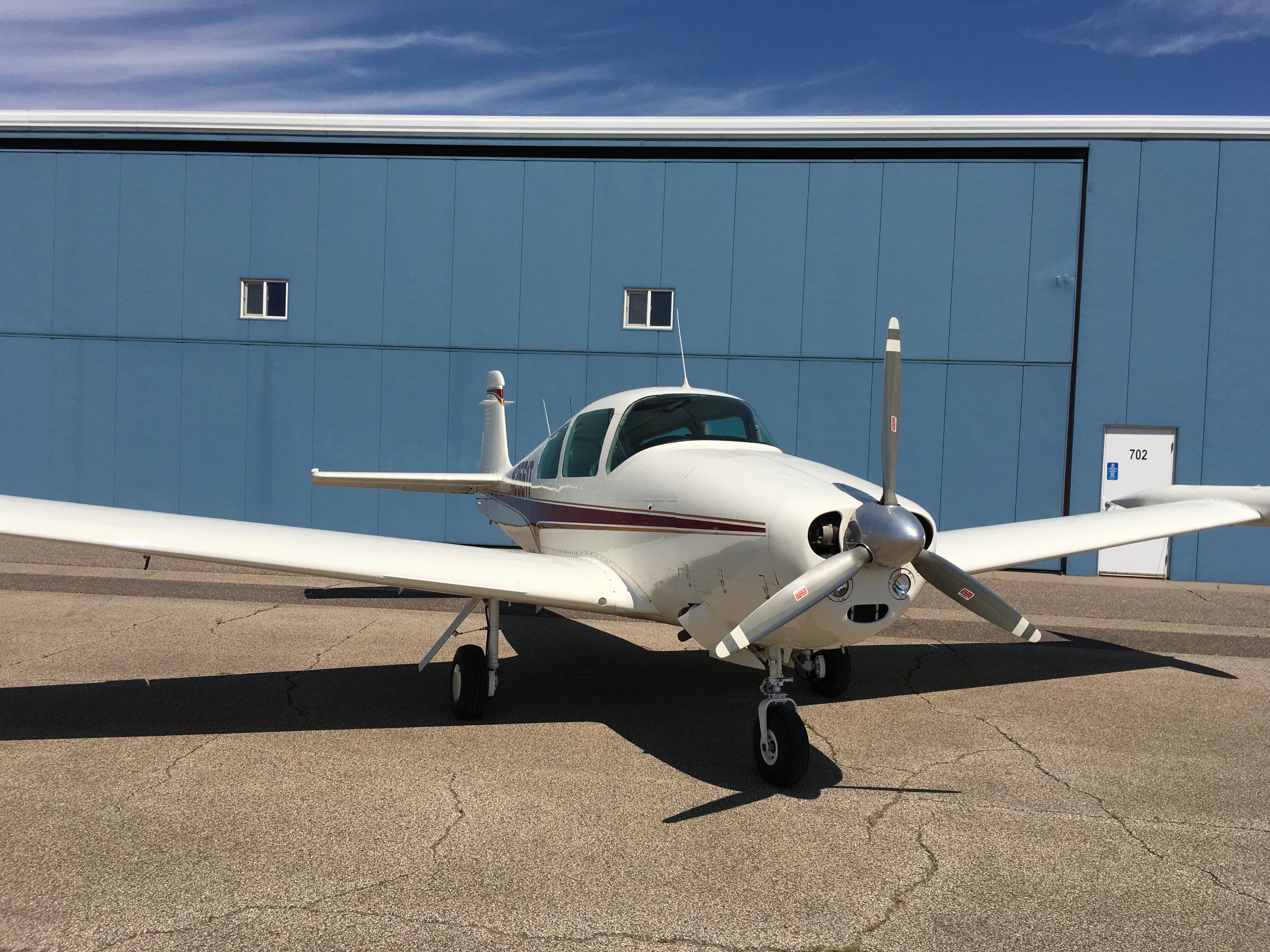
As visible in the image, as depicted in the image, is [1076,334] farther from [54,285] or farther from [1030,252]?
[54,285]

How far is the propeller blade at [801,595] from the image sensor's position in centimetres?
423

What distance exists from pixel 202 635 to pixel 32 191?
11025mm

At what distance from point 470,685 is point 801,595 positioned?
2617mm

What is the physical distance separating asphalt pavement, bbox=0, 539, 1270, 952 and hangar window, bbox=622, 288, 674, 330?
7.08 metres

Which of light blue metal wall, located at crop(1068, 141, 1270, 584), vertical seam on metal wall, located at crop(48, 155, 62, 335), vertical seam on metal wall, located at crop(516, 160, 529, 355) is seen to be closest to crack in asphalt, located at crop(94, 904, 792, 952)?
vertical seam on metal wall, located at crop(516, 160, 529, 355)

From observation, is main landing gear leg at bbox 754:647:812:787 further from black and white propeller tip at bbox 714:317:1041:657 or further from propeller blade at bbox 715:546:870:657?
propeller blade at bbox 715:546:870:657

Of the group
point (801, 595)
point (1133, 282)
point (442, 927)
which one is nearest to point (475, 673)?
point (801, 595)

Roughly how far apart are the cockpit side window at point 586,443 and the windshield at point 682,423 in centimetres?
23

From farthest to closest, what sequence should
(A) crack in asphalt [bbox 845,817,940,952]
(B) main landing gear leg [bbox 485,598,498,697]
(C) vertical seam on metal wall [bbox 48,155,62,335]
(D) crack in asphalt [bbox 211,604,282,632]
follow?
(C) vertical seam on metal wall [bbox 48,155,62,335] < (D) crack in asphalt [bbox 211,604,282,632] < (B) main landing gear leg [bbox 485,598,498,697] < (A) crack in asphalt [bbox 845,817,940,952]

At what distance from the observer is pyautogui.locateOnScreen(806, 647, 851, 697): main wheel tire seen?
6836 millimetres

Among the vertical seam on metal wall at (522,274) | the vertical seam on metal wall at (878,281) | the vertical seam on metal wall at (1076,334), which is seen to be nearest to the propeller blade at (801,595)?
the vertical seam on metal wall at (878,281)

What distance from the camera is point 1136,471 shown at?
44.9 feet

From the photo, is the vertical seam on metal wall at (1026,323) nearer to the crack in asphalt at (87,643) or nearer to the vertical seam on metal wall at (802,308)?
the vertical seam on metal wall at (802,308)

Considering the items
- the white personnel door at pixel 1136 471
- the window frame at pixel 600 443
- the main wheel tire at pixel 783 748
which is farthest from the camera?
the white personnel door at pixel 1136 471
